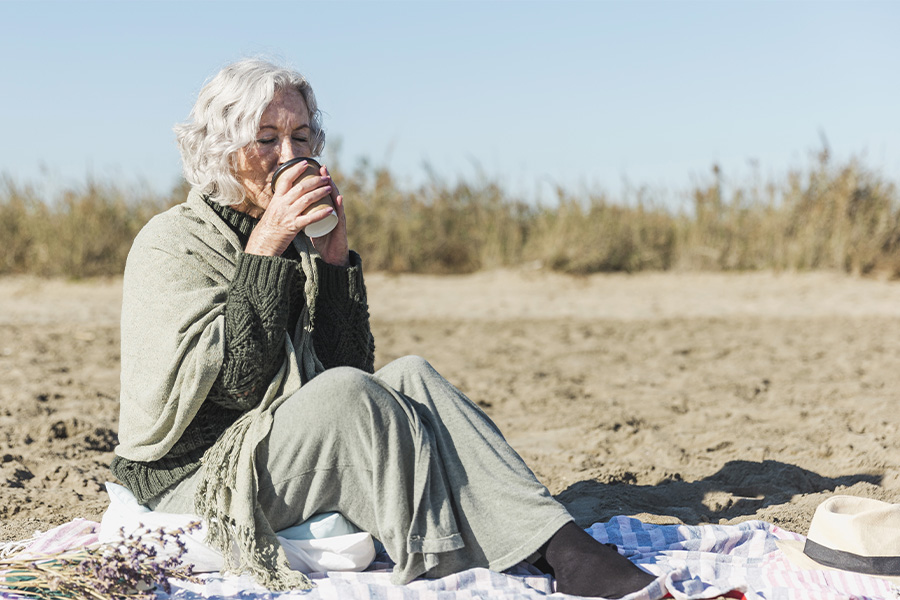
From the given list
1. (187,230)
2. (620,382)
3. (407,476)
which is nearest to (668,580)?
(407,476)

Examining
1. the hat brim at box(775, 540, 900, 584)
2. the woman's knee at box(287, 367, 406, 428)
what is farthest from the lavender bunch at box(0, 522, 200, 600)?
the hat brim at box(775, 540, 900, 584)

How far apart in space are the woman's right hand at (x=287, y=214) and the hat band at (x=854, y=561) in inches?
70.5

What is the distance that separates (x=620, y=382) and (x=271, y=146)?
3827 millimetres

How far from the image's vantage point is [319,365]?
2.82 m

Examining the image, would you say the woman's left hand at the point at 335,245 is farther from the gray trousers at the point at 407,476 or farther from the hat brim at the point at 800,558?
the hat brim at the point at 800,558

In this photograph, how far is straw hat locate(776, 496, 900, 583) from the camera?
2.60 m

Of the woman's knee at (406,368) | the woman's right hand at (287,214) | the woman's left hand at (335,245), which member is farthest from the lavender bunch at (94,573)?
the woman's left hand at (335,245)

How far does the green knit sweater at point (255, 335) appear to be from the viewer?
2.53 m

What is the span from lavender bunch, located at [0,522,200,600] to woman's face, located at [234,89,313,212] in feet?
3.55

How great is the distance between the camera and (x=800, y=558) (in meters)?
2.75

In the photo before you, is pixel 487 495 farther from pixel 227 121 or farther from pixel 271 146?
pixel 227 121

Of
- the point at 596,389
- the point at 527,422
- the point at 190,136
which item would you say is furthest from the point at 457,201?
the point at 190,136

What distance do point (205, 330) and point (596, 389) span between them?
12.5 feet

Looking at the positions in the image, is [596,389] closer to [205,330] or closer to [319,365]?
[319,365]
